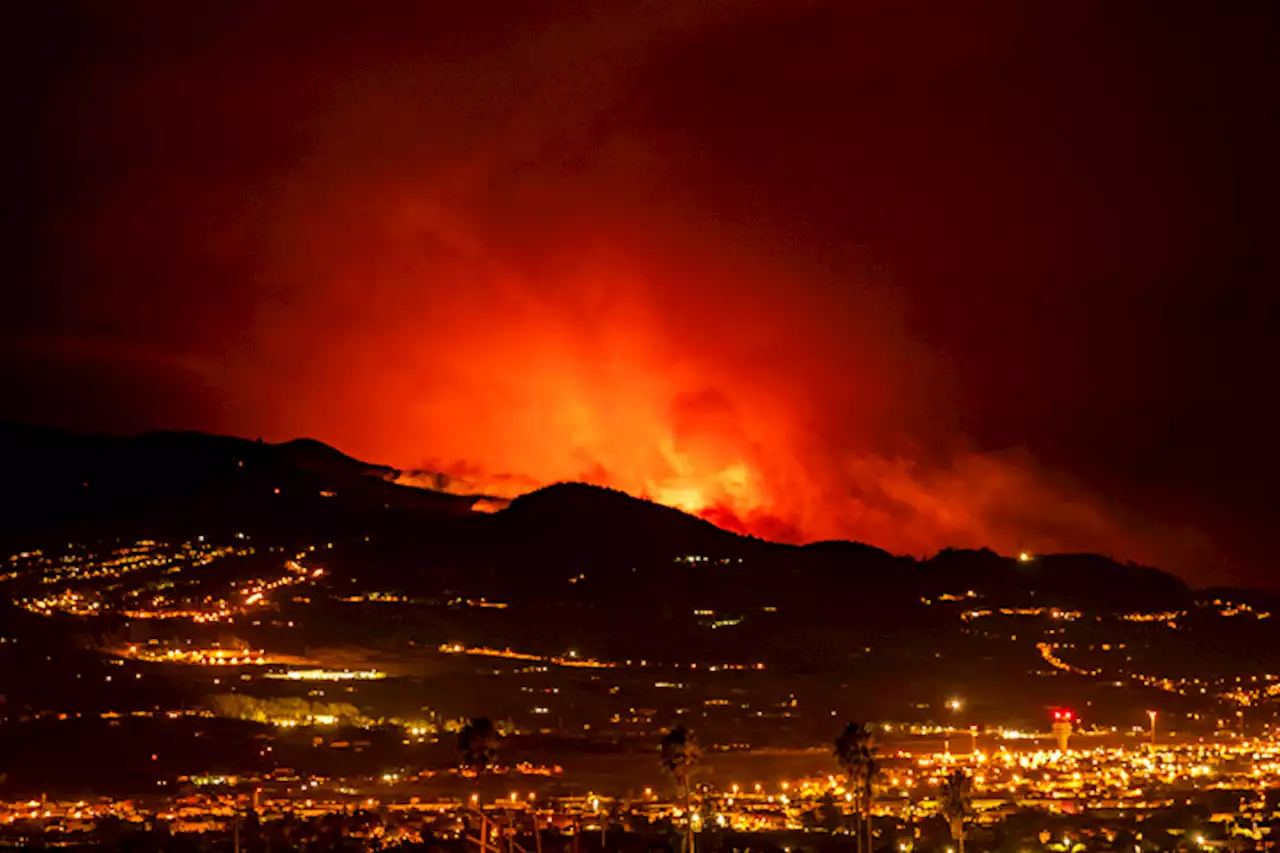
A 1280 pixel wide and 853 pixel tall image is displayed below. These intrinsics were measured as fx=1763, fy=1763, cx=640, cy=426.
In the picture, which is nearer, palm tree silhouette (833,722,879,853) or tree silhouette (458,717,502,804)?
palm tree silhouette (833,722,879,853)

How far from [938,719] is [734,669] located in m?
23.7

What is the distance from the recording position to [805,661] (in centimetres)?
14875

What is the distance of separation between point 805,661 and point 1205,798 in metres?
60.7

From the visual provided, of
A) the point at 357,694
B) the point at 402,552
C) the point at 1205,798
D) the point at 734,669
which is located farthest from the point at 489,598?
the point at 1205,798

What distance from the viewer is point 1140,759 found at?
108 m

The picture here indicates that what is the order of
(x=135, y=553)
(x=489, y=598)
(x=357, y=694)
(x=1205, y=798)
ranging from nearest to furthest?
1. (x=1205, y=798)
2. (x=357, y=694)
3. (x=489, y=598)
4. (x=135, y=553)

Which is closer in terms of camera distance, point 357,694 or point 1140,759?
point 1140,759

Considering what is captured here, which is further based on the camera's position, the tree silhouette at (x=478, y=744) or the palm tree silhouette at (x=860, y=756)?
the tree silhouette at (x=478, y=744)

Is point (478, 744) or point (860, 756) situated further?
point (478, 744)

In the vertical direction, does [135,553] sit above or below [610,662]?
above

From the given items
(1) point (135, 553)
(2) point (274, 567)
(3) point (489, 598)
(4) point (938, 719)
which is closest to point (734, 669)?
(4) point (938, 719)

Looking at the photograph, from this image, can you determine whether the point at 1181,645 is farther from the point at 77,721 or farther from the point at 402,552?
the point at 77,721

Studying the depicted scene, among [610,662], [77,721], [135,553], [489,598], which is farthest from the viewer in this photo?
[135,553]

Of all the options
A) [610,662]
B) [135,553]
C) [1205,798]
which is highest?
[135,553]
